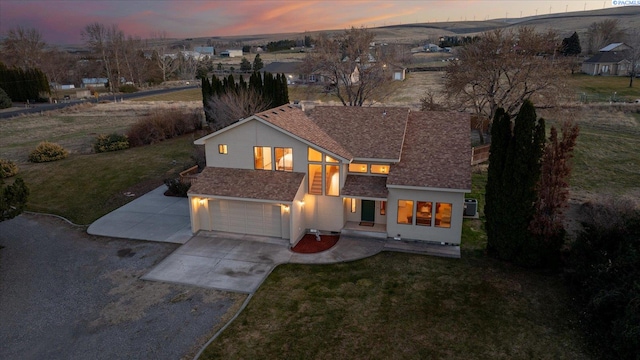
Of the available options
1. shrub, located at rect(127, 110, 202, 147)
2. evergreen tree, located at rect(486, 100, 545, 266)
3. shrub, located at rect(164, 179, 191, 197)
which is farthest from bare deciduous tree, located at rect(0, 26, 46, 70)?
evergreen tree, located at rect(486, 100, 545, 266)

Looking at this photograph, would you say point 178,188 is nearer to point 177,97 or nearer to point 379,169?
point 379,169

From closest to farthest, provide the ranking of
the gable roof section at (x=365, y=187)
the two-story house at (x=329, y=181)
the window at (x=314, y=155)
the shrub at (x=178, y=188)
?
the two-story house at (x=329, y=181)
the gable roof section at (x=365, y=187)
the window at (x=314, y=155)
the shrub at (x=178, y=188)

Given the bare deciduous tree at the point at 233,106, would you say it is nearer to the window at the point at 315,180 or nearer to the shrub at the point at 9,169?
the shrub at the point at 9,169

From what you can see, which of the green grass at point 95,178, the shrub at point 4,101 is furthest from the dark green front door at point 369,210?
the shrub at point 4,101

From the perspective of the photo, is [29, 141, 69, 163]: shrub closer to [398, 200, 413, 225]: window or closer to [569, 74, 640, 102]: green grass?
[398, 200, 413, 225]: window

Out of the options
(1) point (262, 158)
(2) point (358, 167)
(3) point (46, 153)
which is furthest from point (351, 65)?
(3) point (46, 153)

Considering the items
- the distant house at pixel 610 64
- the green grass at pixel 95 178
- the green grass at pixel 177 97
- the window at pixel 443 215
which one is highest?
the distant house at pixel 610 64

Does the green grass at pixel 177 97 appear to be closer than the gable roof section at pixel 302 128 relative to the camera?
No
